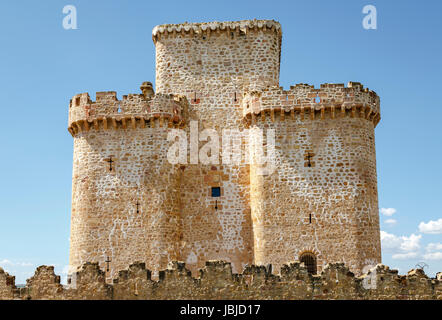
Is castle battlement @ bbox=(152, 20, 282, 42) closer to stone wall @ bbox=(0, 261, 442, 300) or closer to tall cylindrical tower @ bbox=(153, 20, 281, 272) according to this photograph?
tall cylindrical tower @ bbox=(153, 20, 281, 272)

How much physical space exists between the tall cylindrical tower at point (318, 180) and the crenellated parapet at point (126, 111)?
11.4 feet

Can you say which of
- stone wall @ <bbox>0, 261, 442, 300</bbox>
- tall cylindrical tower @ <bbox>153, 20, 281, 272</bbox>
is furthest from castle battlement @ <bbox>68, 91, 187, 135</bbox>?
stone wall @ <bbox>0, 261, 442, 300</bbox>

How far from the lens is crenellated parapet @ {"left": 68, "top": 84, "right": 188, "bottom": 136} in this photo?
25094mm

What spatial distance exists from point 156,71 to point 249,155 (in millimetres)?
6249

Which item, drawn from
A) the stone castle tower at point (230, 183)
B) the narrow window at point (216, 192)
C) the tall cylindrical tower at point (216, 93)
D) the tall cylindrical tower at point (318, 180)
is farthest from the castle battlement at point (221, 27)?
the narrow window at point (216, 192)

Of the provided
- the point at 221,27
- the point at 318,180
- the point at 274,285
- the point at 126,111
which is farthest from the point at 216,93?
the point at 274,285

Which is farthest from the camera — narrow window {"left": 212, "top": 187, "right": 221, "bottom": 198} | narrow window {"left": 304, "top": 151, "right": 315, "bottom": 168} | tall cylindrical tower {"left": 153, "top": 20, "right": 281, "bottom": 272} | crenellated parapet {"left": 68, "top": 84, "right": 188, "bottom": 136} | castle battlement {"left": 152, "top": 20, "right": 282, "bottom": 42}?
castle battlement {"left": 152, "top": 20, "right": 282, "bottom": 42}

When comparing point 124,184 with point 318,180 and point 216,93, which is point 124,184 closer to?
point 216,93

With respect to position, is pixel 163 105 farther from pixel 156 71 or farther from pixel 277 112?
pixel 277 112

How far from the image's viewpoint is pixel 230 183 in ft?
83.5

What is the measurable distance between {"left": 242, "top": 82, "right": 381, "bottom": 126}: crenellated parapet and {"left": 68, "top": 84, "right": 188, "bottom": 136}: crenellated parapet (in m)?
3.63

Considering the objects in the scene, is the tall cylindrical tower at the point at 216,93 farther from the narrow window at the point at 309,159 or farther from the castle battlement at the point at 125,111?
the narrow window at the point at 309,159

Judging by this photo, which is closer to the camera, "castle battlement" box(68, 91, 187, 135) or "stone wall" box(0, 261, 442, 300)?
"stone wall" box(0, 261, 442, 300)
